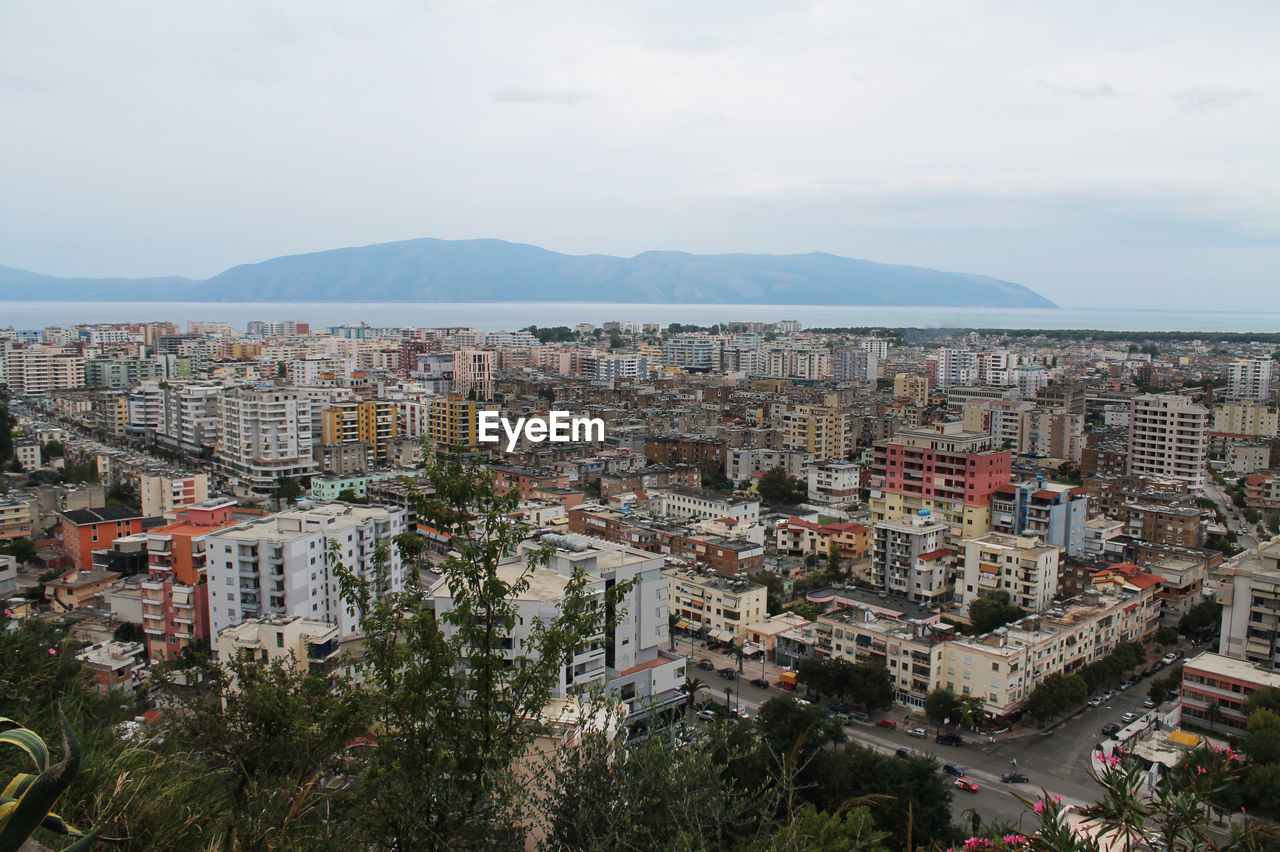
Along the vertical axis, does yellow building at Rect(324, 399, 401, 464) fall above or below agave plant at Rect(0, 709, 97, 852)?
below

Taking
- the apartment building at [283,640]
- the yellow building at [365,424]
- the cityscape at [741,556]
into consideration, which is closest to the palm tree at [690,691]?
the cityscape at [741,556]

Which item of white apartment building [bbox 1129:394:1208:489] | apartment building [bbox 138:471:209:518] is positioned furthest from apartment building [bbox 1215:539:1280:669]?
apartment building [bbox 138:471:209:518]

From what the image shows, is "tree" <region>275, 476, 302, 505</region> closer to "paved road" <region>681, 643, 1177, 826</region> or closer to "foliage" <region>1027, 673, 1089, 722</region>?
"paved road" <region>681, 643, 1177, 826</region>

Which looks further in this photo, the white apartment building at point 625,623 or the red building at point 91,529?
the red building at point 91,529

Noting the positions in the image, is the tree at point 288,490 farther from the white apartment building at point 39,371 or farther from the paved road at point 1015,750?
the white apartment building at point 39,371

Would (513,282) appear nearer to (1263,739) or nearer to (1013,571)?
(1013,571)

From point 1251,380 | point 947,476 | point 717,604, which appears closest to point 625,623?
point 717,604

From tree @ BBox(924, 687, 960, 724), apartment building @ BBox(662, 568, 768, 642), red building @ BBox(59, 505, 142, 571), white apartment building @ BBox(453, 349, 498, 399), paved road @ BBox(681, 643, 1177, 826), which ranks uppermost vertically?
white apartment building @ BBox(453, 349, 498, 399)
